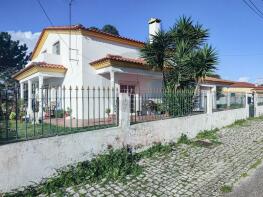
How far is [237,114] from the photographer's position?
14070 millimetres

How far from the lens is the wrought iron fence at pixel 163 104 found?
774 cm

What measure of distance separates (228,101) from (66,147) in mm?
10622

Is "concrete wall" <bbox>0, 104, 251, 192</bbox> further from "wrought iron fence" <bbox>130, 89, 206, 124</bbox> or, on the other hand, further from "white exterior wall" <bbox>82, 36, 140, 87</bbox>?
"white exterior wall" <bbox>82, 36, 140, 87</bbox>

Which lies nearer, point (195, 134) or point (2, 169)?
point (2, 169)

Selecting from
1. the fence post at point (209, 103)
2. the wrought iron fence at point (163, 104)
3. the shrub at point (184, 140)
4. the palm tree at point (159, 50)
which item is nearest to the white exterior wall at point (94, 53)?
the palm tree at point (159, 50)

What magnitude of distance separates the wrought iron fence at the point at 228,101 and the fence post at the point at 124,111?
20.6ft

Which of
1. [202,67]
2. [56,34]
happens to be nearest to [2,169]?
[202,67]

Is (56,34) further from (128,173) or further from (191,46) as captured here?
(128,173)

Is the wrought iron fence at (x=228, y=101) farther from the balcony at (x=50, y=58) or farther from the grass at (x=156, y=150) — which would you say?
the balcony at (x=50, y=58)

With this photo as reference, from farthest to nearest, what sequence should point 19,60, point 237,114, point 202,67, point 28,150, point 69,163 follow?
point 19,60 → point 237,114 → point 202,67 → point 69,163 → point 28,150

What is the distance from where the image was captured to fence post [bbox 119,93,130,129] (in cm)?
684

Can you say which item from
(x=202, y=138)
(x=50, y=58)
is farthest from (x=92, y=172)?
(x=50, y=58)

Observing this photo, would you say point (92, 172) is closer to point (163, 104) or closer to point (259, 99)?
point (163, 104)

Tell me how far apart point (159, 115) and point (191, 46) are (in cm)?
540
